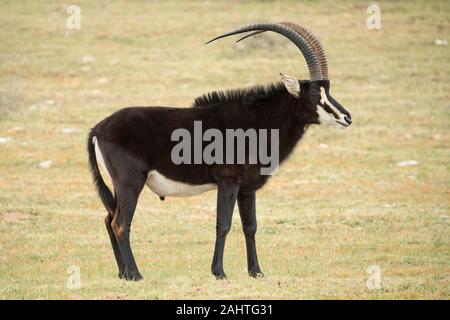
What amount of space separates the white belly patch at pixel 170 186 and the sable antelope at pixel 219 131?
0.01 metres

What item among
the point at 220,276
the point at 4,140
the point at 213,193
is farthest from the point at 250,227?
the point at 4,140

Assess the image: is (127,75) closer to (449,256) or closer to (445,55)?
(445,55)

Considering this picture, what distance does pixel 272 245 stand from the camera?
15.8 metres

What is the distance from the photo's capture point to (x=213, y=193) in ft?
67.4

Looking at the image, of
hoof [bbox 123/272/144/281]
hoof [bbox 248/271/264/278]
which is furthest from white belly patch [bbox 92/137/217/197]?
hoof [bbox 248/271/264/278]

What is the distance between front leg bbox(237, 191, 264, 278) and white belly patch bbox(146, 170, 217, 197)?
0.53m

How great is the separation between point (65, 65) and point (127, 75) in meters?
2.66

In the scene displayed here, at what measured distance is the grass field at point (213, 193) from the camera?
13188 mm

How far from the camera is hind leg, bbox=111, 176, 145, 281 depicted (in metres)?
12.1

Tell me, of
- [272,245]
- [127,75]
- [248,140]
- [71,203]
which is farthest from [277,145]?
[127,75]

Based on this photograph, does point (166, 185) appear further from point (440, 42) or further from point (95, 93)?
point (440, 42)

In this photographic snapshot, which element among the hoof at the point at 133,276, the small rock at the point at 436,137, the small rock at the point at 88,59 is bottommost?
the small rock at the point at 88,59

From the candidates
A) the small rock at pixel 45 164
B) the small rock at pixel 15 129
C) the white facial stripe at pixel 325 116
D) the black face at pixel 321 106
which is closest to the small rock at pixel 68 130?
the small rock at pixel 15 129

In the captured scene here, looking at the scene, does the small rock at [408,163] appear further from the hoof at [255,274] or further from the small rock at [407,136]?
the hoof at [255,274]
